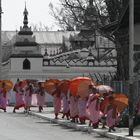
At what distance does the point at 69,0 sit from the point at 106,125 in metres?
21.7

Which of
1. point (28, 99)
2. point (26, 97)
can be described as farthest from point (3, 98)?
point (28, 99)

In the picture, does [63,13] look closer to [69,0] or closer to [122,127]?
[69,0]

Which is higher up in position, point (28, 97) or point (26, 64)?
point (26, 64)

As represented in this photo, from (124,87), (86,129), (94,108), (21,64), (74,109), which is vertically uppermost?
(21,64)

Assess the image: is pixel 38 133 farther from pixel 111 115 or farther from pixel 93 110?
pixel 93 110

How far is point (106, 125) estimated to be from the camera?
24000mm

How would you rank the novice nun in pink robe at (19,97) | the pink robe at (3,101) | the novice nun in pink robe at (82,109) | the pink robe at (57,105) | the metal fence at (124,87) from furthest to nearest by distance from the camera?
1. the pink robe at (3,101)
2. the novice nun in pink robe at (19,97)
3. the pink robe at (57,105)
4. the novice nun in pink robe at (82,109)
5. the metal fence at (124,87)

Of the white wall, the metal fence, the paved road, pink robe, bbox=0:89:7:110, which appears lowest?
the paved road

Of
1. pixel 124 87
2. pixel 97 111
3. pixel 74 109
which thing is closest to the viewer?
pixel 97 111

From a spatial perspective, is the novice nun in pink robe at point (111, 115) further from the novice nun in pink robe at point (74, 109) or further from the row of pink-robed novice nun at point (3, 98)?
the row of pink-robed novice nun at point (3, 98)

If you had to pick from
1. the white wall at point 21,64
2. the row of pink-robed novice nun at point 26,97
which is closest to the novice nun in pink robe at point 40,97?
the row of pink-robed novice nun at point 26,97

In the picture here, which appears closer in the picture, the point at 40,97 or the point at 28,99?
the point at 28,99

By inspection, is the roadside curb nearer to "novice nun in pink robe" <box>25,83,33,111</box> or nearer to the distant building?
"novice nun in pink robe" <box>25,83,33,111</box>

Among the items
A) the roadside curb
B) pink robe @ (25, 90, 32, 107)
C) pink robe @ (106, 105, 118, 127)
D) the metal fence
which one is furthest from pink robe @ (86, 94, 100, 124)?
pink robe @ (25, 90, 32, 107)
